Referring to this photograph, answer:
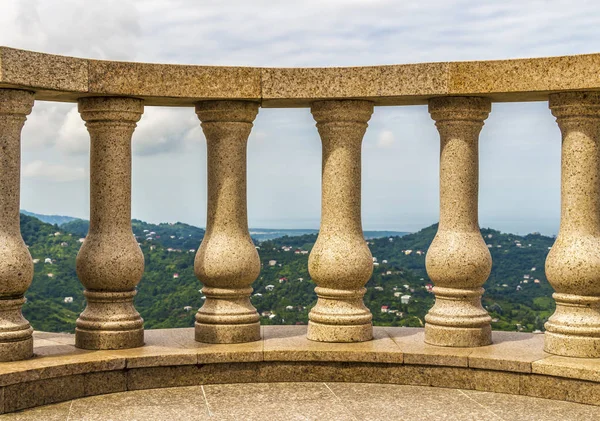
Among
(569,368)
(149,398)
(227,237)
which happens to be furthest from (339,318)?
(569,368)

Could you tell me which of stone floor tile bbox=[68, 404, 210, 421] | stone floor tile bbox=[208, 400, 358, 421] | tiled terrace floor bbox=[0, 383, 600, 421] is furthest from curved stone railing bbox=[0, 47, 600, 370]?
stone floor tile bbox=[208, 400, 358, 421]

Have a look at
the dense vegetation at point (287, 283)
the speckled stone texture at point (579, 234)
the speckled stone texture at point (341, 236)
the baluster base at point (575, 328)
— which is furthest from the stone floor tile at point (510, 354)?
the dense vegetation at point (287, 283)

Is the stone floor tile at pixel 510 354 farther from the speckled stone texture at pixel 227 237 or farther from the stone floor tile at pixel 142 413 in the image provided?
the stone floor tile at pixel 142 413

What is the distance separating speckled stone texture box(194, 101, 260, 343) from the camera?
1507 centimetres

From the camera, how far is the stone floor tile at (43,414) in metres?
11.9

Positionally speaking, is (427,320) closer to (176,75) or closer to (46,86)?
(176,75)

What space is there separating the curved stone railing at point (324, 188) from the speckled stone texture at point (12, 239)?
21 mm

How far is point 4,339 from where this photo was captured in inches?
527

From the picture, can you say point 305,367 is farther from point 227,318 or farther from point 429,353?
point 429,353

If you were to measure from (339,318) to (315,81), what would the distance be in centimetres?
387

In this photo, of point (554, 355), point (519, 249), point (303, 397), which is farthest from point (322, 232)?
point (519, 249)

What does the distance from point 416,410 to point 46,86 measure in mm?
7072

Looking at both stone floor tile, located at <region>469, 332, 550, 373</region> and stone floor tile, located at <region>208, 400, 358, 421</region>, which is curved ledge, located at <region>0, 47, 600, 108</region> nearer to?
stone floor tile, located at <region>469, 332, 550, 373</region>

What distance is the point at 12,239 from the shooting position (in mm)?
13523
